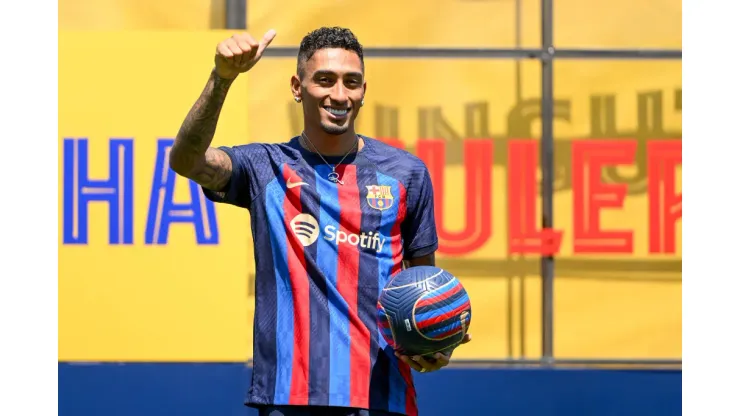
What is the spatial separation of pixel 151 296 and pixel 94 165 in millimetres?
916

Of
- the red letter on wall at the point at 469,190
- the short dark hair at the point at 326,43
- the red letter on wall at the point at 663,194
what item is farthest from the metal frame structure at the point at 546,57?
the short dark hair at the point at 326,43

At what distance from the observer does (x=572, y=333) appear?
24.1 feet

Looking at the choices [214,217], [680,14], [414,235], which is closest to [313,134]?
[414,235]

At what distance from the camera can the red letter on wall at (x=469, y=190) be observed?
7.26 meters

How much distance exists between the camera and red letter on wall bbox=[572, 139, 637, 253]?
7.29 m

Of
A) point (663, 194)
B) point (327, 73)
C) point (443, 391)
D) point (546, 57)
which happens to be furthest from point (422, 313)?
point (663, 194)

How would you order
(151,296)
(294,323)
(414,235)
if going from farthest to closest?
1. (151,296)
2. (414,235)
3. (294,323)

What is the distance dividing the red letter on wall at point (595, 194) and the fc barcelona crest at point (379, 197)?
328 centimetres

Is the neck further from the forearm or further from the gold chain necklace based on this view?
the forearm

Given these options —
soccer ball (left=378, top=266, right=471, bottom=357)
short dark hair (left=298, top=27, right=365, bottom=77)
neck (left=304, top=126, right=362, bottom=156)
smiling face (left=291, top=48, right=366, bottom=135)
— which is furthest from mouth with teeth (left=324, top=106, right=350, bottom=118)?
soccer ball (left=378, top=266, right=471, bottom=357)

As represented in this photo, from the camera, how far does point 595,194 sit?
730 centimetres

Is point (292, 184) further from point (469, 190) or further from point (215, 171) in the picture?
point (469, 190)

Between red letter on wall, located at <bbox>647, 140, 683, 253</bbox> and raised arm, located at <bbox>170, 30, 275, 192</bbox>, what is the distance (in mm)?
4066

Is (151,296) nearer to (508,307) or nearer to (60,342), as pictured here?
(60,342)
